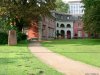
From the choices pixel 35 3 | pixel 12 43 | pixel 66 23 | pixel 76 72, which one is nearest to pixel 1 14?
pixel 35 3

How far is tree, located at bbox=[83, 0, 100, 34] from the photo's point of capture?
52.6 meters

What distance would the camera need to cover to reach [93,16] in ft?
174

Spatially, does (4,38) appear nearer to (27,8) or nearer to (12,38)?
(12,38)

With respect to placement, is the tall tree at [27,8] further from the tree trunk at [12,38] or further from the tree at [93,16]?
the tree trunk at [12,38]

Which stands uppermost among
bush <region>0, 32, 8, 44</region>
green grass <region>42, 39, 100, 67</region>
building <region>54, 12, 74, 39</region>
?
building <region>54, 12, 74, 39</region>

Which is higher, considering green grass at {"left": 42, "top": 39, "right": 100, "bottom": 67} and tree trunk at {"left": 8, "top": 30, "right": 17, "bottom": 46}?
tree trunk at {"left": 8, "top": 30, "right": 17, "bottom": 46}

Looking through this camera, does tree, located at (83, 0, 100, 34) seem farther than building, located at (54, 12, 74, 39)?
No

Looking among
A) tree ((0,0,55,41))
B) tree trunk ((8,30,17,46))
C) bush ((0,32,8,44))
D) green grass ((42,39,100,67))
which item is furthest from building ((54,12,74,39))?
green grass ((42,39,100,67))

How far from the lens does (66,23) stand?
111688 mm

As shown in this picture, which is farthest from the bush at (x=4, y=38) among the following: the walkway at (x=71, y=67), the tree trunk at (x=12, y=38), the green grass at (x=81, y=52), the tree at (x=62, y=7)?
the tree at (x=62, y=7)

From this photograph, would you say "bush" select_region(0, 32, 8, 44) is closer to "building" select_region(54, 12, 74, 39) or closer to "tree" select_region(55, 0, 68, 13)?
"building" select_region(54, 12, 74, 39)

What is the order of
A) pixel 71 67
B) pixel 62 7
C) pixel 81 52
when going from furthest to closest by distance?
pixel 62 7, pixel 81 52, pixel 71 67

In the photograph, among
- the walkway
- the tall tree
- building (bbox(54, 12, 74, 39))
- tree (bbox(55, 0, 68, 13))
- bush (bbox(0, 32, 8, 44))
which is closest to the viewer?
the walkway

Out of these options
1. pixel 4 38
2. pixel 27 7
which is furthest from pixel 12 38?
pixel 27 7
